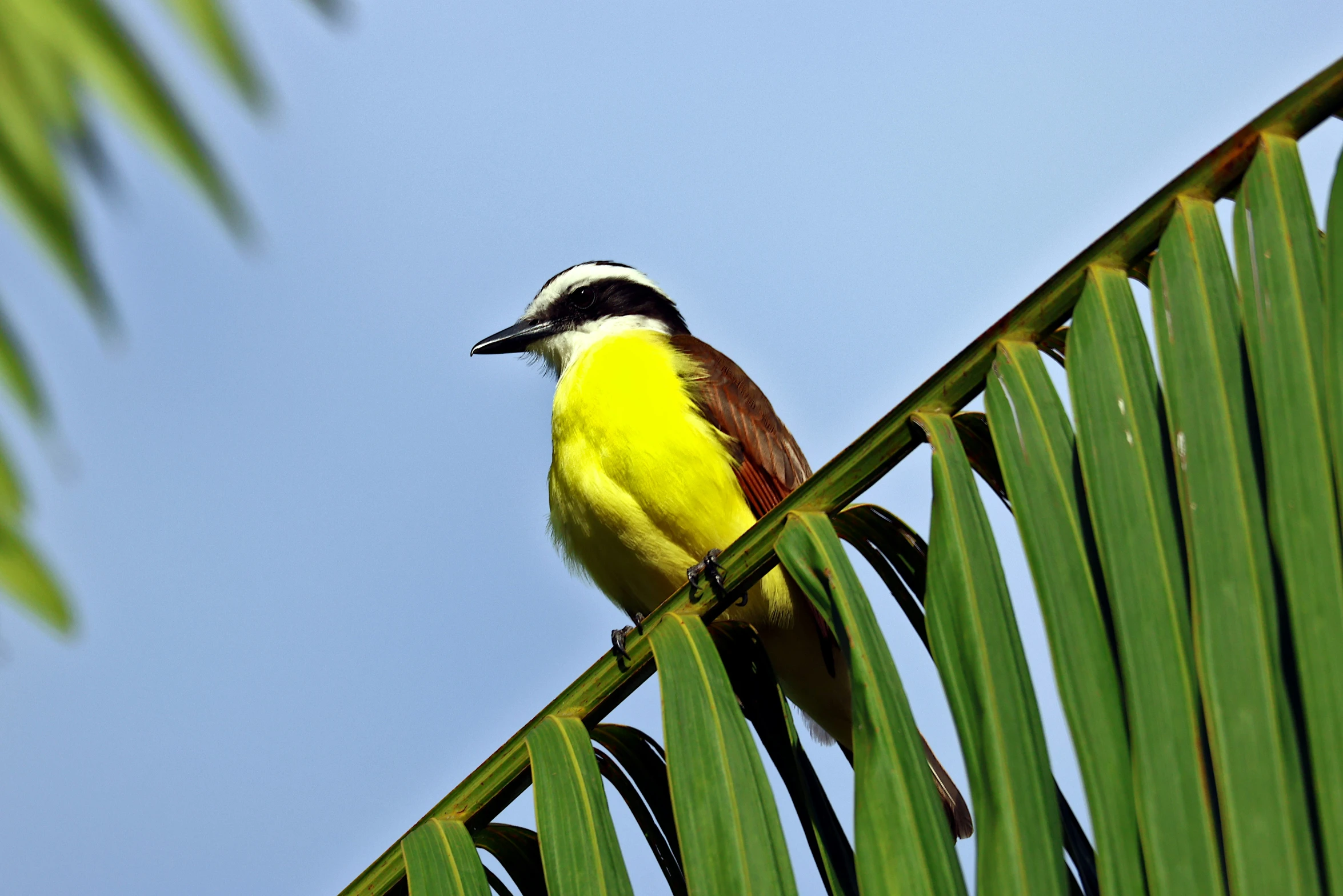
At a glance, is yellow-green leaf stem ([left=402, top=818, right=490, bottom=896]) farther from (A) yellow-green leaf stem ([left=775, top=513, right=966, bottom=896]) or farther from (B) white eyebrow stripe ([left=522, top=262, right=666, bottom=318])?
(B) white eyebrow stripe ([left=522, top=262, right=666, bottom=318])

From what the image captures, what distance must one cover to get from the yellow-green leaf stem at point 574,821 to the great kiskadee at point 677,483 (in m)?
1.64

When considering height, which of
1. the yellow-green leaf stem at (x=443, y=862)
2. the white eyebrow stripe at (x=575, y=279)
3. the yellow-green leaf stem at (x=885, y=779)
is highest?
the white eyebrow stripe at (x=575, y=279)

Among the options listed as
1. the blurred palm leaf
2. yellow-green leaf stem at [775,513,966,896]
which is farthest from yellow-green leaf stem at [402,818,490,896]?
the blurred palm leaf

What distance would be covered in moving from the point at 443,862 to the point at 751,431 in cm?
223

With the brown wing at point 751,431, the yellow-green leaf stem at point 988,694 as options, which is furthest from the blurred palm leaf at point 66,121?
the brown wing at point 751,431

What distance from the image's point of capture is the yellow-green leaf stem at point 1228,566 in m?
1.21

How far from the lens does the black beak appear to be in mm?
5301

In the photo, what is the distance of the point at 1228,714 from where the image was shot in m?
1.29

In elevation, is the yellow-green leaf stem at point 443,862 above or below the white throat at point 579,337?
below

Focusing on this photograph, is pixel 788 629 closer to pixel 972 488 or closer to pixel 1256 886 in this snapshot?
pixel 972 488

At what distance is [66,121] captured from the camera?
71 cm

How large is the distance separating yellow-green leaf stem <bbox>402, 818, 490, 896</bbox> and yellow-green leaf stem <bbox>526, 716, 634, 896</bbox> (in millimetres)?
184

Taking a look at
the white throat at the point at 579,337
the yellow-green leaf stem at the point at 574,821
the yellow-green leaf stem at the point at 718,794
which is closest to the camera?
the yellow-green leaf stem at the point at 718,794

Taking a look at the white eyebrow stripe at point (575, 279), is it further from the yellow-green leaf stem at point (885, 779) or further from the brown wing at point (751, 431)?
the yellow-green leaf stem at point (885, 779)
